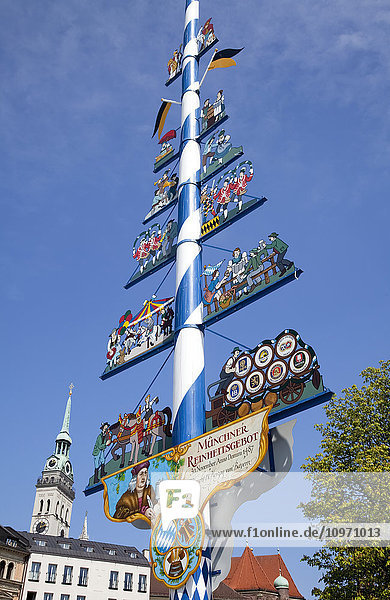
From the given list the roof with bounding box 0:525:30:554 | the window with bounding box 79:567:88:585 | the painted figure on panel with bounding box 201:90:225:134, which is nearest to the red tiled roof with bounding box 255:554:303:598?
the window with bounding box 79:567:88:585

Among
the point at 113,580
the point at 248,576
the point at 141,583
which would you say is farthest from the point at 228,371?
the point at 248,576

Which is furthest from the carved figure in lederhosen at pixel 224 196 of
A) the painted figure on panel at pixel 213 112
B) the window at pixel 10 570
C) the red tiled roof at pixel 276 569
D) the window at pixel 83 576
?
the red tiled roof at pixel 276 569

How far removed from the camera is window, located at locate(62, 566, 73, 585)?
162 feet

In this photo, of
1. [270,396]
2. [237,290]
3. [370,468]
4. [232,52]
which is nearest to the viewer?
[270,396]

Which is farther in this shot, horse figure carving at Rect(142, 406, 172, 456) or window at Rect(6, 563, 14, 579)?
window at Rect(6, 563, 14, 579)

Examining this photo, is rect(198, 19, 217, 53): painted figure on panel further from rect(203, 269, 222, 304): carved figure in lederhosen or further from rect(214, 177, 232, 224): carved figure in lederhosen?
rect(203, 269, 222, 304): carved figure in lederhosen

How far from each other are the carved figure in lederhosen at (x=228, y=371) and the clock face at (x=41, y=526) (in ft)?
338

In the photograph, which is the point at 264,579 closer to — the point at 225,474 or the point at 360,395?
the point at 360,395

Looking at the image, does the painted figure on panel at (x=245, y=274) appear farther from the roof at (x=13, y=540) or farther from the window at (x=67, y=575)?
the window at (x=67, y=575)

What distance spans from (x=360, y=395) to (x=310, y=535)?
4.83 m

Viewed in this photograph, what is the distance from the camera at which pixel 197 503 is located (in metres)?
10.4

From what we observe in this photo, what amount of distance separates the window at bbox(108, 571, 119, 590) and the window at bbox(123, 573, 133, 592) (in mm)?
909

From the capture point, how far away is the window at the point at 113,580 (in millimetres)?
51291

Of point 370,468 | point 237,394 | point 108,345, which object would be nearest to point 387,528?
point 370,468
